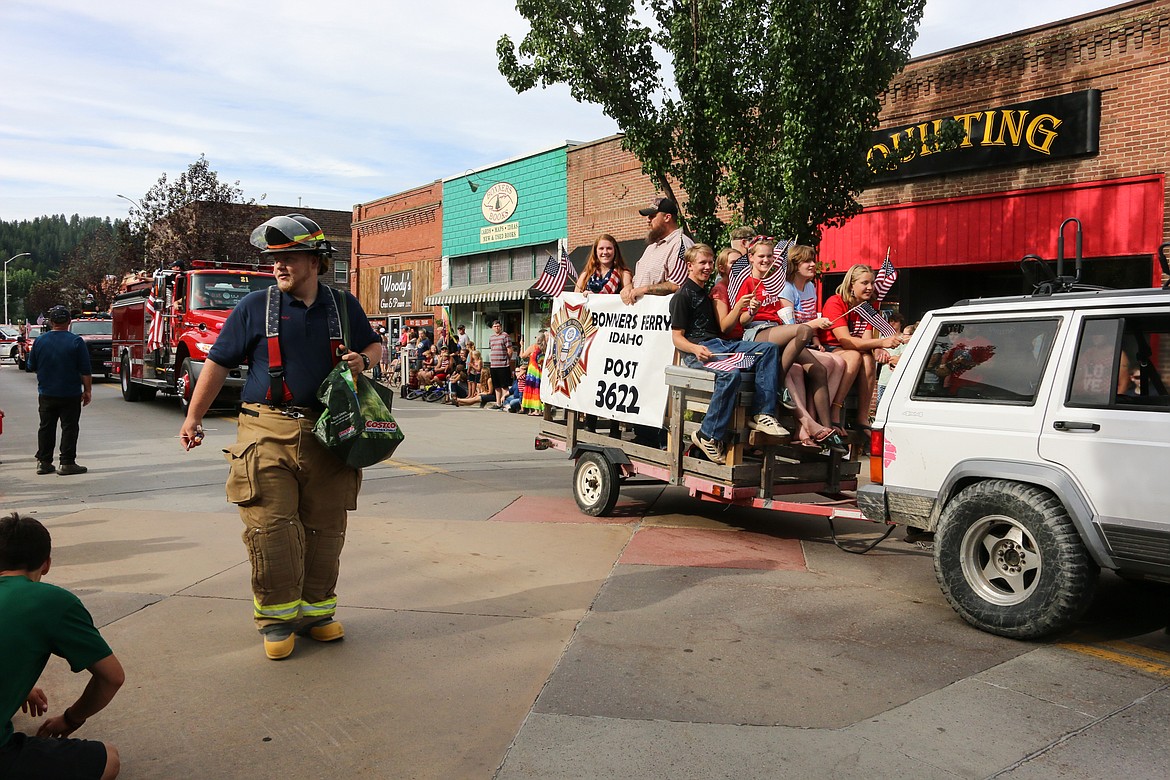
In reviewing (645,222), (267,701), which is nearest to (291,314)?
(267,701)

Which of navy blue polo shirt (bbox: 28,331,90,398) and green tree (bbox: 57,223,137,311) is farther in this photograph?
green tree (bbox: 57,223,137,311)

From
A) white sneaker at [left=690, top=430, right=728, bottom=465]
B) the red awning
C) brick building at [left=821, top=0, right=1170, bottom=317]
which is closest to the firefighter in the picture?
white sneaker at [left=690, top=430, right=728, bottom=465]

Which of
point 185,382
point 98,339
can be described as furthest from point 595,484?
point 98,339

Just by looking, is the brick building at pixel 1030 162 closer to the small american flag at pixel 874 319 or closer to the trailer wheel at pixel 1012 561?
the small american flag at pixel 874 319

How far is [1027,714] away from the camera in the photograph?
3.95 m

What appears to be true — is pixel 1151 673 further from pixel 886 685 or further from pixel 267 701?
pixel 267 701

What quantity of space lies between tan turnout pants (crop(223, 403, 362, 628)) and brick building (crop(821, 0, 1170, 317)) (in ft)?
39.5

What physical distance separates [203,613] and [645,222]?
17.2 meters

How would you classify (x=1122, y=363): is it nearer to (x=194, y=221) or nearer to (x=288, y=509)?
(x=288, y=509)

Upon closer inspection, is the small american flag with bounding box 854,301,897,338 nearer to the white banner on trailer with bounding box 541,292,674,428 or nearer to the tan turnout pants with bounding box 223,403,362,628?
the white banner on trailer with bounding box 541,292,674,428

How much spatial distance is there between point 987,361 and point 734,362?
6.24 ft

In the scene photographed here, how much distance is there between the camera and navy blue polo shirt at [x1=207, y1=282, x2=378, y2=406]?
4.52m

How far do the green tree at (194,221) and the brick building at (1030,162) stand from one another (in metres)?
26.1

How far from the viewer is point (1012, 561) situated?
503 cm
